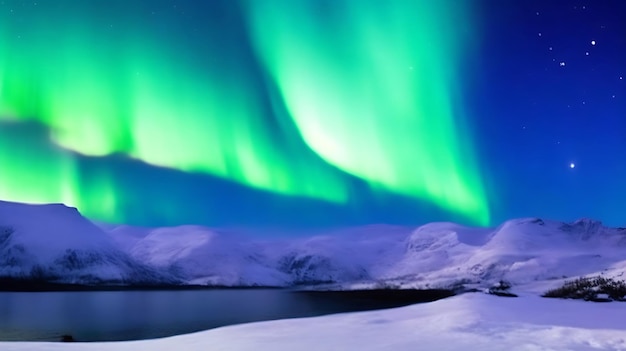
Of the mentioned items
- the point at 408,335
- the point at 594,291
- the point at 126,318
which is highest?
the point at 594,291

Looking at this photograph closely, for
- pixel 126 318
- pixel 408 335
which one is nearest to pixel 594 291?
pixel 408 335

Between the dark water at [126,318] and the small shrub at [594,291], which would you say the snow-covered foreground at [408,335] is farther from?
the dark water at [126,318]

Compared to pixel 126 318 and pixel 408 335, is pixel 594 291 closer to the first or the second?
pixel 408 335

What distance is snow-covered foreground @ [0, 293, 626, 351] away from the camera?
49.1 ft

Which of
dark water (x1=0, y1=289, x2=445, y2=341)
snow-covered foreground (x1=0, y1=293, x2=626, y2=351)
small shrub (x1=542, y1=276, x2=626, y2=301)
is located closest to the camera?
snow-covered foreground (x1=0, y1=293, x2=626, y2=351)

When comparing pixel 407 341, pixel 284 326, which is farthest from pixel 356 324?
pixel 407 341

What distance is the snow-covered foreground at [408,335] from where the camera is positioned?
15.0 metres

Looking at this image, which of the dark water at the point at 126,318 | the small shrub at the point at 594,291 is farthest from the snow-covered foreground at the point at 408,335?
the dark water at the point at 126,318

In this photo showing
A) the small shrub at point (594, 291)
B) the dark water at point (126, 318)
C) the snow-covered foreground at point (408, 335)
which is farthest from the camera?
the dark water at point (126, 318)

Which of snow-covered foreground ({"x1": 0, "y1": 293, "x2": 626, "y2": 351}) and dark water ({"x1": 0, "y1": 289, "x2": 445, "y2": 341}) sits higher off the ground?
snow-covered foreground ({"x1": 0, "y1": 293, "x2": 626, "y2": 351})

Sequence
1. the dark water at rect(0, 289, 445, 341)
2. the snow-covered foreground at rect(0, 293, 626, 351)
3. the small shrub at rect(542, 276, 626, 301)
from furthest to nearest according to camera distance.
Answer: the dark water at rect(0, 289, 445, 341)
the small shrub at rect(542, 276, 626, 301)
the snow-covered foreground at rect(0, 293, 626, 351)

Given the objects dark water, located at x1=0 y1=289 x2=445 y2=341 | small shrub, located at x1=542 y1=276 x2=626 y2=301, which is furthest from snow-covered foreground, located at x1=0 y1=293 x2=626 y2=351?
dark water, located at x1=0 y1=289 x2=445 y2=341

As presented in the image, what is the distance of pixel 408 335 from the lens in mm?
17109

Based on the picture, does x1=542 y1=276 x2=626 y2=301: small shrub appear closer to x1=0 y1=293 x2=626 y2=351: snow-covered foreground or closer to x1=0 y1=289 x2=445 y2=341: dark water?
x1=0 y1=293 x2=626 y2=351: snow-covered foreground
